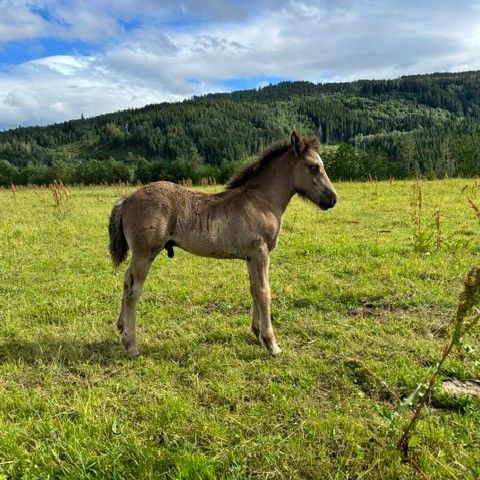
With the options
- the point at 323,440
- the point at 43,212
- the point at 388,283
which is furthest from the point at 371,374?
the point at 43,212

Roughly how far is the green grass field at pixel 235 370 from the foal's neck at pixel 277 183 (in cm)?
167

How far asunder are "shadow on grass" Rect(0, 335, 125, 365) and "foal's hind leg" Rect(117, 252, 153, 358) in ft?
0.56

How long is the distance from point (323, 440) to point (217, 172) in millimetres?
55054

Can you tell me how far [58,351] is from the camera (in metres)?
5.42

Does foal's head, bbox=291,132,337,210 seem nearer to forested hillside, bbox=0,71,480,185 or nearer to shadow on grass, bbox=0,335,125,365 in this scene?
shadow on grass, bbox=0,335,125,365

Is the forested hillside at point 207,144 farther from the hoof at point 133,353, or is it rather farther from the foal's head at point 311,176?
the hoof at point 133,353

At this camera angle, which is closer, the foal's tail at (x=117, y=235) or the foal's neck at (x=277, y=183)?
the foal's tail at (x=117, y=235)

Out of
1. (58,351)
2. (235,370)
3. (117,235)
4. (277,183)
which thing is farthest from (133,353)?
(277,183)

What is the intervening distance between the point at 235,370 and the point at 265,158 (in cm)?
282

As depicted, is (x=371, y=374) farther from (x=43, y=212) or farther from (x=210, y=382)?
(x=43, y=212)

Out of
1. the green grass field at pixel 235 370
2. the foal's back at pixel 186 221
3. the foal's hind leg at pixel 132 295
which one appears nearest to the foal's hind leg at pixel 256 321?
the green grass field at pixel 235 370

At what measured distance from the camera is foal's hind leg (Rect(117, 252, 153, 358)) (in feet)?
17.9

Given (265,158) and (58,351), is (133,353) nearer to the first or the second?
(58,351)

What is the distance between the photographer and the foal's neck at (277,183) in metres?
5.95
